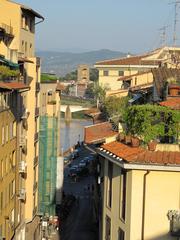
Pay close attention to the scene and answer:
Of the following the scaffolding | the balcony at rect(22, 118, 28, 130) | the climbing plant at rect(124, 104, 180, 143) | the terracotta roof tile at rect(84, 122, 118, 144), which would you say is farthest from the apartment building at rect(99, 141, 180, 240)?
the scaffolding

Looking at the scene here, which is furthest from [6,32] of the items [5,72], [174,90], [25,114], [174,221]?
[174,221]

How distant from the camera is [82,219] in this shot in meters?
33.2

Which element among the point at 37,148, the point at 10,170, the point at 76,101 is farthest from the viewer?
the point at 76,101

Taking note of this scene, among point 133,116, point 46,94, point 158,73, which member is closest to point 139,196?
point 133,116

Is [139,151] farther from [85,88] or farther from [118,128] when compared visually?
[85,88]

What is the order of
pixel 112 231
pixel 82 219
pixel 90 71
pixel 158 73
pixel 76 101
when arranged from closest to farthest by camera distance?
pixel 112 231
pixel 158 73
pixel 82 219
pixel 76 101
pixel 90 71

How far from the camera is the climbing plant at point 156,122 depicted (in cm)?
1138

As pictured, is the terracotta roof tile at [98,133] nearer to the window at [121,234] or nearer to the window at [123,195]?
the window at [123,195]

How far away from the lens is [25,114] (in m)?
26.9

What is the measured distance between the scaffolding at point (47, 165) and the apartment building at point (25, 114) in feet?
3.21

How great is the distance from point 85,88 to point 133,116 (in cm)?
13676

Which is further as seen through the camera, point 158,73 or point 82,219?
point 82,219

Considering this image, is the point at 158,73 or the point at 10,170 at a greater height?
the point at 158,73

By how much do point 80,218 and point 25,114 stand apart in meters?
8.74
